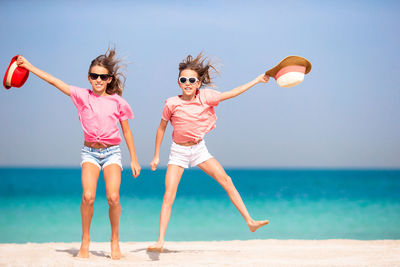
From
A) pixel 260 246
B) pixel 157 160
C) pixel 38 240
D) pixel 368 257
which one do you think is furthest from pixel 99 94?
pixel 38 240

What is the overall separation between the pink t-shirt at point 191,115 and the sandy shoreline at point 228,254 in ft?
4.60

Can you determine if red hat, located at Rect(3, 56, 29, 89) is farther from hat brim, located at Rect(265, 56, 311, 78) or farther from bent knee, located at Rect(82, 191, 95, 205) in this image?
hat brim, located at Rect(265, 56, 311, 78)

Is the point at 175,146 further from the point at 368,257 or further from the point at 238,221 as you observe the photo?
the point at 238,221

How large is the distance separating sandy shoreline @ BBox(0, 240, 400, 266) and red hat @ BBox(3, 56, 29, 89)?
192 centimetres

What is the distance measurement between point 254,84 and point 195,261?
6.85 ft

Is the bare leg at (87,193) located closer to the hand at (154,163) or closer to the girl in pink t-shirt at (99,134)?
the girl in pink t-shirt at (99,134)

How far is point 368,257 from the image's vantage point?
5.91m

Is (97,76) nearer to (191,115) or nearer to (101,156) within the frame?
(101,156)

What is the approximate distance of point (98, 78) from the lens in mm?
5535

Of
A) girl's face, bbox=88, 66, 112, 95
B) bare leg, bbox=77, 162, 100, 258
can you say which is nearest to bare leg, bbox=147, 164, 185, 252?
bare leg, bbox=77, 162, 100, 258

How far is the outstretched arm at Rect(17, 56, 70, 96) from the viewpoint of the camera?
5.43 m

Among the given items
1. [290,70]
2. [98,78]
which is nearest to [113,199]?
[98,78]

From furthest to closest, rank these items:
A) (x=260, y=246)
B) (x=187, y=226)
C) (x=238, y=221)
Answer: (x=238, y=221), (x=187, y=226), (x=260, y=246)

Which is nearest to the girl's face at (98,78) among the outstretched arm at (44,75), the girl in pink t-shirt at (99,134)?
the girl in pink t-shirt at (99,134)
